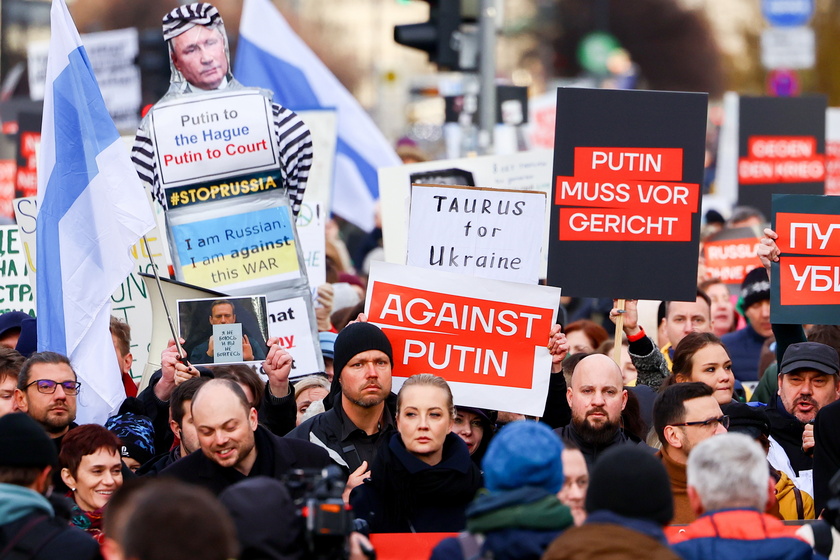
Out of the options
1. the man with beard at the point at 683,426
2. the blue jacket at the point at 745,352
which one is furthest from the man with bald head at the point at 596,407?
the blue jacket at the point at 745,352

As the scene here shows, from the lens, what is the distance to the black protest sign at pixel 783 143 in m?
13.3

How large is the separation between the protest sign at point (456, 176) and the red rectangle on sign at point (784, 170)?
367cm

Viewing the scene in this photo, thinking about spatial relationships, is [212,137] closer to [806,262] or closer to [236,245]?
[236,245]

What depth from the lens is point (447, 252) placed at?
24.8ft

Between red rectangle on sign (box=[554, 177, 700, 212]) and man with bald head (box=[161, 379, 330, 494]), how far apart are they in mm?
2328

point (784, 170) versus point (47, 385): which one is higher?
point (784, 170)

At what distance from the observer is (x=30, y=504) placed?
4.76 meters

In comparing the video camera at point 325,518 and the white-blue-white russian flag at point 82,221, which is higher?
the white-blue-white russian flag at point 82,221

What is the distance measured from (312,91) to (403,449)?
7.22m

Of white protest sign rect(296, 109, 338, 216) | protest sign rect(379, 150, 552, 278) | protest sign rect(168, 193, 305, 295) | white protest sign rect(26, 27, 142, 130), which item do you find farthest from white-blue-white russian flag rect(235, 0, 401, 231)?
white protest sign rect(26, 27, 142, 130)

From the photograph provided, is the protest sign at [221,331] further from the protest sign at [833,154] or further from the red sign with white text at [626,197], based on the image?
the protest sign at [833,154]

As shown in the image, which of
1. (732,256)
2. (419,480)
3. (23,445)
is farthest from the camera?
(732,256)

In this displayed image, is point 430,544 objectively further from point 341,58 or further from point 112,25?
point 341,58

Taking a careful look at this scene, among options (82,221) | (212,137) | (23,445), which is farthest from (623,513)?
(212,137)
